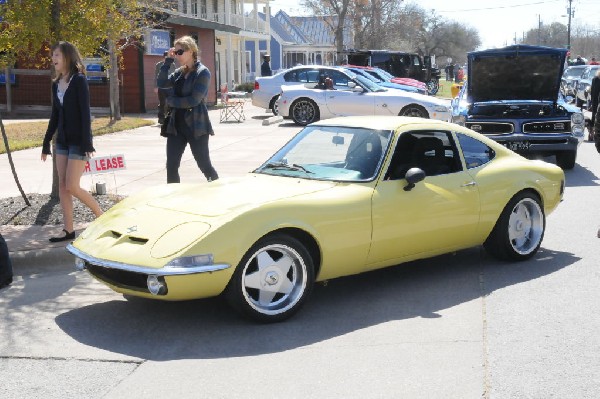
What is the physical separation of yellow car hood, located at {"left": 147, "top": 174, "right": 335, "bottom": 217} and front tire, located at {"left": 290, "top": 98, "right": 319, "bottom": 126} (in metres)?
15.6

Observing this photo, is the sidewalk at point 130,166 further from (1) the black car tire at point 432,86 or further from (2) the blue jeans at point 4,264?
(1) the black car tire at point 432,86

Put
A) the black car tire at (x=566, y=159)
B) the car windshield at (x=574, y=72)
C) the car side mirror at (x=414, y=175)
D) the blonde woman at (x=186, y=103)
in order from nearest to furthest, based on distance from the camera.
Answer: the car side mirror at (x=414, y=175), the blonde woman at (x=186, y=103), the black car tire at (x=566, y=159), the car windshield at (x=574, y=72)

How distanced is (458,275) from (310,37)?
268ft

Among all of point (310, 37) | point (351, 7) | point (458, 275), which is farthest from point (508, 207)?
point (310, 37)

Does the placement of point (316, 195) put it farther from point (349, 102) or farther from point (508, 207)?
point (349, 102)

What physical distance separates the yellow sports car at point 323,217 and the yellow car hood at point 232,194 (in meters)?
0.01

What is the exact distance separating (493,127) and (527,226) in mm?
6234

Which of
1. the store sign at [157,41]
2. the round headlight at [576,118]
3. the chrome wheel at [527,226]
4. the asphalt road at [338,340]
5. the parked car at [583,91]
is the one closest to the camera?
the asphalt road at [338,340]

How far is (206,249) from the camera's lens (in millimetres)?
5176

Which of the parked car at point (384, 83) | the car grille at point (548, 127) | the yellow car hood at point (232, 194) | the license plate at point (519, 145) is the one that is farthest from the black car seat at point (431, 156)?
the parked car at point (384, 83)

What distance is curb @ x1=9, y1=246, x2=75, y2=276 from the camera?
7.18 metres

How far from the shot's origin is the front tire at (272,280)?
5.35m

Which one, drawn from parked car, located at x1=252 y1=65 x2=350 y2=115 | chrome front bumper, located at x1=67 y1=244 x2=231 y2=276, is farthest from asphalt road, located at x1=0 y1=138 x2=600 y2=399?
parked car, located at x1=252 y1=65 x2=350 y2=115

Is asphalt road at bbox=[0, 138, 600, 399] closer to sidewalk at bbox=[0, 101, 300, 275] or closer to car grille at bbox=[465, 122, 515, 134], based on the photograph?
sidewalk at bbox=[0, 101, 300, 275]
